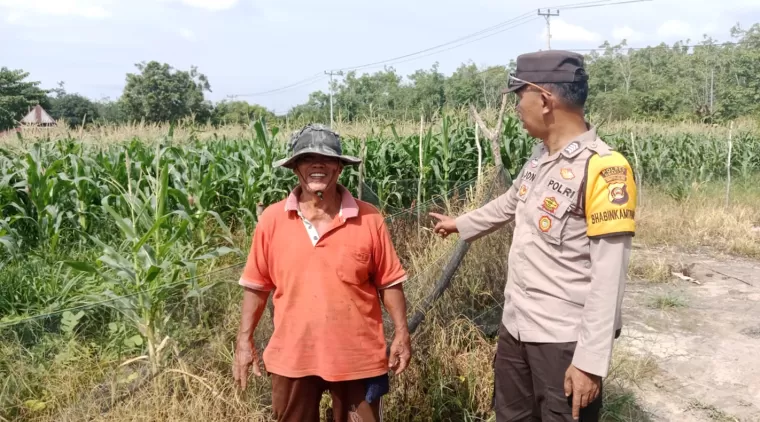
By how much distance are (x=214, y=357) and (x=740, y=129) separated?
20938 millimetres

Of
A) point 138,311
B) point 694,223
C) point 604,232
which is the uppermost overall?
point 604,232

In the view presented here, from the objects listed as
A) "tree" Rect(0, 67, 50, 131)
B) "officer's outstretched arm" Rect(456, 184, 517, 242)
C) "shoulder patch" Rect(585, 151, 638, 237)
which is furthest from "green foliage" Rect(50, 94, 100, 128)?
"shoulder patch" Rect(585, 151, 638, 237)

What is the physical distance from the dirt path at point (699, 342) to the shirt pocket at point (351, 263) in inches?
96.5

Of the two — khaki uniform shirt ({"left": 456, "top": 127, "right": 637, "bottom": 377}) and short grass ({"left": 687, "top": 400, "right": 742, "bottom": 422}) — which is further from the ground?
khaki uniform shirt ({"left": 456, "top": 127, "right": 637, "bottom": 377})

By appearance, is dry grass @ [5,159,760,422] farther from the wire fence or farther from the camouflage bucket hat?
the camouflage bucket hat

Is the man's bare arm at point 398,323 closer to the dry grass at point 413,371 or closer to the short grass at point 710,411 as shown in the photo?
the dry grass at point 413,371

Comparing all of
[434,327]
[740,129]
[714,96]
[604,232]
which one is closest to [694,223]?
[434,327]

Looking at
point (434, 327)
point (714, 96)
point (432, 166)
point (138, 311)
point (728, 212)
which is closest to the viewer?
point (138, 311)

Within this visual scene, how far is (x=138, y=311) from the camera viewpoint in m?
2.89

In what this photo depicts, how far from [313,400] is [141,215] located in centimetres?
169

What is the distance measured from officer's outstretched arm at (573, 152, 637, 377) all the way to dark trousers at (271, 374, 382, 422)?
797 millimetres

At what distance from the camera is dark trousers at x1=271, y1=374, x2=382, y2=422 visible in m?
2.20

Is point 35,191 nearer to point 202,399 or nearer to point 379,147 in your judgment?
point 202,399

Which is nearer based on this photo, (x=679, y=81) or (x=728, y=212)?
(x=728, y=212)
